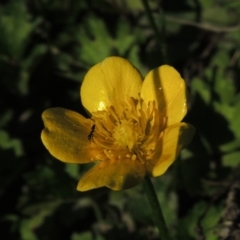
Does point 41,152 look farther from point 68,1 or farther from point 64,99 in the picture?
point 68,1

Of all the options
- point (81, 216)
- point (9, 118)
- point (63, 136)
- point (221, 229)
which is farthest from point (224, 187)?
point (9, 118)

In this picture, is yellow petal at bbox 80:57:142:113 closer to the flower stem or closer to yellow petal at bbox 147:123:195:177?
yellow petal at bbox 147:123:195:177

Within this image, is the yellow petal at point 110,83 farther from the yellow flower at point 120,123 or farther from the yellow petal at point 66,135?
the yellow petal at point 66,135

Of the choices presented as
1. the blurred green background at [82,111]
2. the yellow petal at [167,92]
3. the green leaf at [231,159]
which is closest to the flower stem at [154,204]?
the yellow petal at [167,92]

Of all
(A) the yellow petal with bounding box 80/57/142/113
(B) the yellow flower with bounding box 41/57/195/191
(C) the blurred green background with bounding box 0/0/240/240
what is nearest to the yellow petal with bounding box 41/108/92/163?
(B) the yellow flower with bounding box 41/57/195/191

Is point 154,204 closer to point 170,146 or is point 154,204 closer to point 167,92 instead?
point 170,146

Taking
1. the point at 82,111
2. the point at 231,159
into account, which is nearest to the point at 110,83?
the point at 231,159
